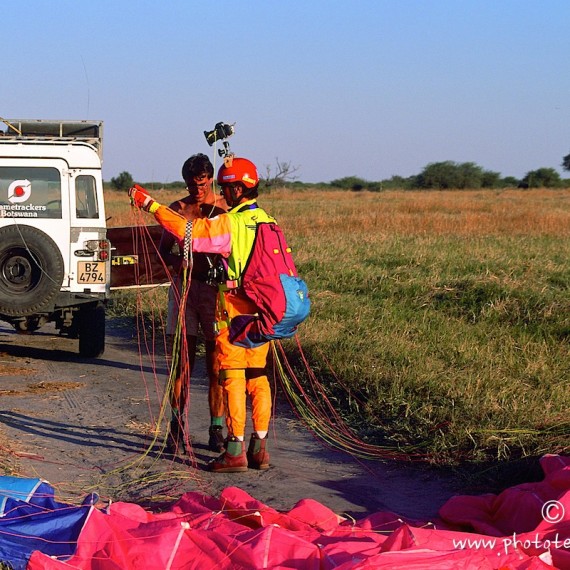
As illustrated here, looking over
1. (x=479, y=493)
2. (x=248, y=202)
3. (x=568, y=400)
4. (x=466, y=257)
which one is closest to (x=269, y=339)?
(x=248, y=202)

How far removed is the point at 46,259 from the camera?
29.8 feet

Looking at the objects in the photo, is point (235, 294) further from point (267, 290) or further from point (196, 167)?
point (196, 167)

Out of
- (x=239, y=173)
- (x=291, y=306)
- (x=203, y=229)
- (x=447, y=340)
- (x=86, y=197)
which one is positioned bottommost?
(x=447, y=340)

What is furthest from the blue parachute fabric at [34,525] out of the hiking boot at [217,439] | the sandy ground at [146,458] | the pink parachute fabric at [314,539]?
the hiking boot at [217,439]

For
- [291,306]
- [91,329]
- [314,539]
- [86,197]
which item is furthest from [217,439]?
[86,197]

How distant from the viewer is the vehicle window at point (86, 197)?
31.6ft

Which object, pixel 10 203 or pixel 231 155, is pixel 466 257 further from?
pixel 231 155

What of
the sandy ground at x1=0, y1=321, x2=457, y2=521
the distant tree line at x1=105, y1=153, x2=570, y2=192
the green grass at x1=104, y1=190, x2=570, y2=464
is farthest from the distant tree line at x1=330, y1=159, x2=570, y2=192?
the sandy ground at x1=0, y1=321, x2=457, y2=521

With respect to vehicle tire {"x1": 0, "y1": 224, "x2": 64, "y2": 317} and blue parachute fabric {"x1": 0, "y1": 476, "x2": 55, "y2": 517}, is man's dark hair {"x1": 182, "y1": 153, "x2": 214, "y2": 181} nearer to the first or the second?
blue parachute fabric {"x1": 0, "y1": 476, "x2": 55, "y2": 517}

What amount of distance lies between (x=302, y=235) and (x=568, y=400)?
14.4m

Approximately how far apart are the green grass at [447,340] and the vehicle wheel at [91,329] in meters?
2.08

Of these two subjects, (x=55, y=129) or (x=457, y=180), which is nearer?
(x=55, y=129)

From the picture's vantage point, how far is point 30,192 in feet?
31.1

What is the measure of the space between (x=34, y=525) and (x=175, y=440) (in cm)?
234
